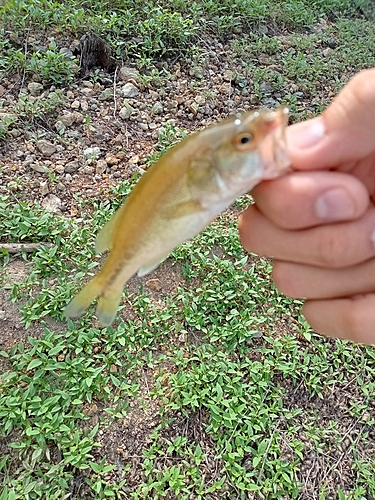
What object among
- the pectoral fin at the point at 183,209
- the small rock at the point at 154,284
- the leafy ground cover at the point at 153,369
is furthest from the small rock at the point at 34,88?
the pectoral fin at the point at 183,209

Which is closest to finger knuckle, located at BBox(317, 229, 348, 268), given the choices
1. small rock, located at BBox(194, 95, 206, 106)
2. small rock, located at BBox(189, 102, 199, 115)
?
small rock, located at BBox(189, 102, 199, 115)

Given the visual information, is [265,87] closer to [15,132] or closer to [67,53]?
[67,53]

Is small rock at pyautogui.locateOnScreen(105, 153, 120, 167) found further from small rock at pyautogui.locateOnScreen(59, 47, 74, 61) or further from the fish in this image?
the fish

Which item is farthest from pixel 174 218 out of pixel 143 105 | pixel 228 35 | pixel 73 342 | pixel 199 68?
pixel 228 35

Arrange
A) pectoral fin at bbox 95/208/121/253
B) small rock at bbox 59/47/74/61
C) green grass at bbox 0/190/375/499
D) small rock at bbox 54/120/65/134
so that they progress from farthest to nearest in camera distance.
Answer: small rock at bbox 59/47/74/61 < small rock at bbox 54/120/65/134 < green grass at bbox 0/190/375/499 < pectoral fin at bbox 95/208/121/253

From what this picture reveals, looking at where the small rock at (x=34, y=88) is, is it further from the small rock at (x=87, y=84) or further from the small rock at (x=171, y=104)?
the small rock at (x=171, y=104)

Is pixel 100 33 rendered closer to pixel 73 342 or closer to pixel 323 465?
pixel 73 342
